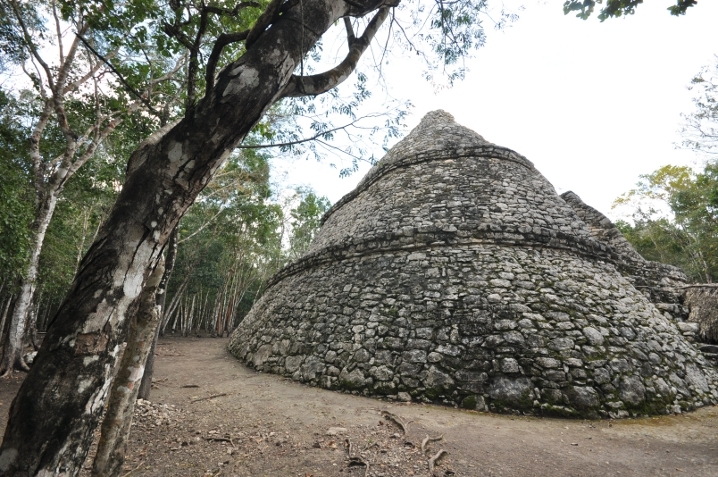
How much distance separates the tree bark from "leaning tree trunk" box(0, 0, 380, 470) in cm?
103

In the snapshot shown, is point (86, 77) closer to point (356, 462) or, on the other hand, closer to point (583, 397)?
point (356, 462)

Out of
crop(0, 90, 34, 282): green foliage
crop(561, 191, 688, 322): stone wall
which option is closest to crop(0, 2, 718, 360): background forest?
crop(0, 90, 34, 282): green foliage

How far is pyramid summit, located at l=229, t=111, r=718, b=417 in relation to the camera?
4871 millimetres

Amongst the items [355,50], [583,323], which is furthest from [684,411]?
[355,50]

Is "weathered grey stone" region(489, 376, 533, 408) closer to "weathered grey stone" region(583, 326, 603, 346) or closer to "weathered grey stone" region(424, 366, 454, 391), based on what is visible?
"weathered grey stone" region(424, 366, 454, 391)

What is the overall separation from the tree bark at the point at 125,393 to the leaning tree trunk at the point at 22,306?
5.64 m

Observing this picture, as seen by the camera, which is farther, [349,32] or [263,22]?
[349,32]

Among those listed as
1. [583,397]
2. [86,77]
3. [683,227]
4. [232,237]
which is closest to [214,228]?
[232,237]

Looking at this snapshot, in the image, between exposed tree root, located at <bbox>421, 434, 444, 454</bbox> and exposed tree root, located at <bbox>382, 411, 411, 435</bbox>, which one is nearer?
exposed tree root, located at <bbox>421, 434, 444, 454</bbox>

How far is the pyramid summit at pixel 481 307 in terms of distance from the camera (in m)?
4.87

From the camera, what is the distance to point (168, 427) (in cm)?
405

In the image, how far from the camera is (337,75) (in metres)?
2.97

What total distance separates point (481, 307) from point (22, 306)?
9187 mm

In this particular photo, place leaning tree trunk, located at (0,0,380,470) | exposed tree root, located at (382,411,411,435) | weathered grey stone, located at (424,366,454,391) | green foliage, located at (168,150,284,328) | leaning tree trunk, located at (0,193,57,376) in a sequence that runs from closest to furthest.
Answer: leaning tree trunk, located at (0,0,380,470)
exposed tree root, located at (382,411,411,435)
weathered grey stone, located at (424,366,454,391)
leaning tree trunk, located at (0,193,57,376)
green foliage, located at (168,150,284,328)
